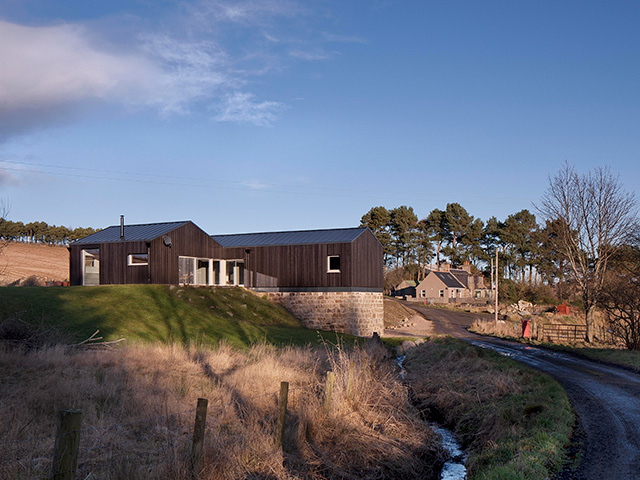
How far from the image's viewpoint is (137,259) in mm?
33344

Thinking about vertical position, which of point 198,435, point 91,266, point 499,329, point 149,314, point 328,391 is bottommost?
point 499,329

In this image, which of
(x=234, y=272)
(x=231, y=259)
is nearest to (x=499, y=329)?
(x=234, y=272)

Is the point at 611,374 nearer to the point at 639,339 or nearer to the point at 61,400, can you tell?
the point at 639,339

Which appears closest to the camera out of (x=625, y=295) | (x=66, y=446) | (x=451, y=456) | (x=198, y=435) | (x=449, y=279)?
(x=66, y=446)

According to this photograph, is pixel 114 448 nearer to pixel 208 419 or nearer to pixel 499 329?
pixel 208 419

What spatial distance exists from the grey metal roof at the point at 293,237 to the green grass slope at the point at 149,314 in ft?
21.3

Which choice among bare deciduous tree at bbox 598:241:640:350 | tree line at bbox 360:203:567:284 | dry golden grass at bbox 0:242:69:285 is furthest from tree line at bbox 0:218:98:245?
bare deciduous tree at bbox 598:241:640:350

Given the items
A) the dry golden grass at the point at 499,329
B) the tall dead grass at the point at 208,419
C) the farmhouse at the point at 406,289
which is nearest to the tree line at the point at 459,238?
the farmhouse at the point at 406,289

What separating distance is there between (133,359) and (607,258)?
23.7 metres

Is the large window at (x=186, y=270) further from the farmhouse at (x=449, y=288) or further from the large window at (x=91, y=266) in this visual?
the farmhouse at (x=449, y=288)

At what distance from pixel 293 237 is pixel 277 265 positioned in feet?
7.64

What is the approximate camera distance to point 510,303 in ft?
205

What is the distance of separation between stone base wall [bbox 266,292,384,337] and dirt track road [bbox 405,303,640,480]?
42.9ft

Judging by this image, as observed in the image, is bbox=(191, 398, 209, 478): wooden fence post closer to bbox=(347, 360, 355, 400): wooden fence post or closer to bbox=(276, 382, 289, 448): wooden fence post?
bbox=(276, 382, 289, 448): wooden fence post
